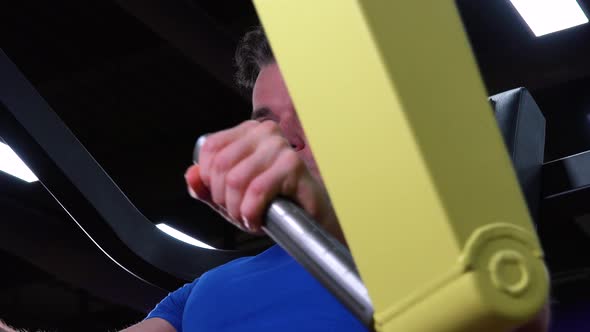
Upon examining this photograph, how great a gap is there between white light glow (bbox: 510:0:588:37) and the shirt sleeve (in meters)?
1.34

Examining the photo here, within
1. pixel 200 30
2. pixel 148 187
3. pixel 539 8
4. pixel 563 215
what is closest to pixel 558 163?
pixel 563 215

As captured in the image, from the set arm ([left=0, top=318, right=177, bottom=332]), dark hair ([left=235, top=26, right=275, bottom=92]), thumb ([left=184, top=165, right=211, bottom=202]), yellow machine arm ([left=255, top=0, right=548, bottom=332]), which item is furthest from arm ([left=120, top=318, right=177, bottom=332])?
yellow machine arm ([left=255, top=0, right=548, bottom=332])

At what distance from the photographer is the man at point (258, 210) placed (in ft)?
1.25

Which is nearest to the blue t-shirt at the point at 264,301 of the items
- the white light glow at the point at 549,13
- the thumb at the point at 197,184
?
the thumb at the point at 197,184

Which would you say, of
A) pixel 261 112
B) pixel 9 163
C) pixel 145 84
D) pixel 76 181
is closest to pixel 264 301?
pixel 261 112

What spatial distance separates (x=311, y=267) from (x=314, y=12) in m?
0.11

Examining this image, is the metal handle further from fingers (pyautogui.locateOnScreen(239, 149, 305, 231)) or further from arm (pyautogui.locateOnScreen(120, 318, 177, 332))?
arm (pyautogui.locateOnScreen(120, 318, 177, 332))

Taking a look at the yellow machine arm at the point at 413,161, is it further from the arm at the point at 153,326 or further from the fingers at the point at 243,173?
the arm at the point at 153,326

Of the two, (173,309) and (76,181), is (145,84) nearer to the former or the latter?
(76,181)

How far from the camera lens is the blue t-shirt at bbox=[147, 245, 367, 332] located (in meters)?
0.83

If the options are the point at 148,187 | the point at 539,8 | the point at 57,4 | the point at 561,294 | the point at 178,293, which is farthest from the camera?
the point at 148,187

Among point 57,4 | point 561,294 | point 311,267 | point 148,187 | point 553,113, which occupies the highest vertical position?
point 57,4

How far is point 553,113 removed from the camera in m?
4.41

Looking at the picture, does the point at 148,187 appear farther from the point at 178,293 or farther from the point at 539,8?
the point at 178,293
